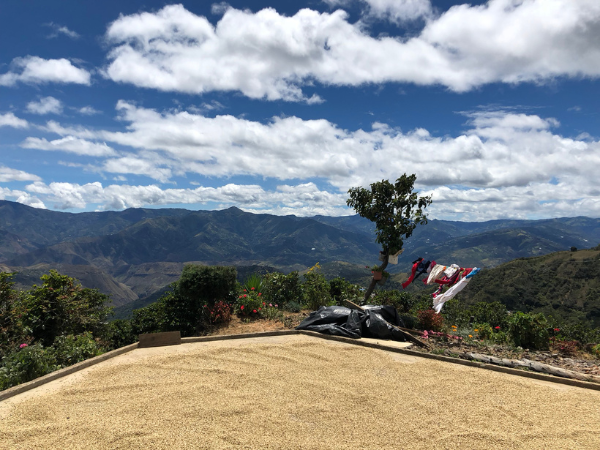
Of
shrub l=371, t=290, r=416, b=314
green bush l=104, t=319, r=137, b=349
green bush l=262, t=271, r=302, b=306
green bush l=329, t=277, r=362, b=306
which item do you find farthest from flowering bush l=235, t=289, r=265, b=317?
shrub l=371, t=290, r=416, b=314

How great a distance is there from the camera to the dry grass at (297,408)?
138 inches

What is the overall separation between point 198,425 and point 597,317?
77.9 meters

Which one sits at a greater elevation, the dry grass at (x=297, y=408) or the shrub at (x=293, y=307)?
the dry grass at (x=297, y=408)

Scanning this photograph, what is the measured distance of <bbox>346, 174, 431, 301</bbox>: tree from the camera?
399 inches

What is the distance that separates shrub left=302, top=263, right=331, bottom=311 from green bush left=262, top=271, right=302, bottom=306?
326mm

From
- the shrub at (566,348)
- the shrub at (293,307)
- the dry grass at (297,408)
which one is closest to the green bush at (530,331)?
the shrub at (566,348)

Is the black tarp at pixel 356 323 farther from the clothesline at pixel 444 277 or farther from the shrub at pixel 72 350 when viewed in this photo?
the shrub at pixel 72 350

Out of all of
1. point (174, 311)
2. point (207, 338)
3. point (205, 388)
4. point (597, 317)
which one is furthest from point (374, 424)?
point (597, 317)

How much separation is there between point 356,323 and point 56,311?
646cm

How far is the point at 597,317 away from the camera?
5872cm

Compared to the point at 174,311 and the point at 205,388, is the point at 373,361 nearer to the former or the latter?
the point at 205,388

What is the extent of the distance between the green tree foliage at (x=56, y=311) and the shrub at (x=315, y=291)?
19.1 ft

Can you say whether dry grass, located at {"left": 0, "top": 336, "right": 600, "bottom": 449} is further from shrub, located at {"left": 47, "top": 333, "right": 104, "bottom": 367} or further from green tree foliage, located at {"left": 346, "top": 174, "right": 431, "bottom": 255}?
green tree foliage, located at {"left": 346, "top": 174, "right": 431, "bottom": 255}

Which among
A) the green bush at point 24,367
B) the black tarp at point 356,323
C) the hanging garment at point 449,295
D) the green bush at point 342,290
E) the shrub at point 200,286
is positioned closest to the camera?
the green bush at point 24,367
